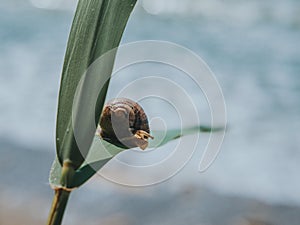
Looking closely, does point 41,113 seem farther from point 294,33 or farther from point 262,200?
point 294,33

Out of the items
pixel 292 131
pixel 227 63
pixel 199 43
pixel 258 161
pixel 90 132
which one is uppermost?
pixel 199 43

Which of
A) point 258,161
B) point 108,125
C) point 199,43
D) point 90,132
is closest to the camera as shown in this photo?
point 90,132

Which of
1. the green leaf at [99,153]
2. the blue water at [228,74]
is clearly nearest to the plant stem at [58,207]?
the green leaf at [99,153]

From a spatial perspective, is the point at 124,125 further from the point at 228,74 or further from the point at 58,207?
the point at 228,74

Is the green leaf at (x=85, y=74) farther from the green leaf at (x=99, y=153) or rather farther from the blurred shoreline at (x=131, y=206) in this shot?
the blurred shoreline at (x=131, y=206)

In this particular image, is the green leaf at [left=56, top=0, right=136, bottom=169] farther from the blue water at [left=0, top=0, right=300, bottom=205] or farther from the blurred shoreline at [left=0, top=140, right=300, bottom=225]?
the blue water at [left=0, top=0, right=300, bottom=205]

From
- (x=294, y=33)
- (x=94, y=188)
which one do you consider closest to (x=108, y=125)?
(x=94, y=188)

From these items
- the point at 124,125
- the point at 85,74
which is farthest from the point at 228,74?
the point at 85,74

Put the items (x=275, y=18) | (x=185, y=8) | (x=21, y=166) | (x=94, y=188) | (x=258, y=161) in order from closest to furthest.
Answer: (x=94, y=188) → (x=21, y=166) → (x=258, y=161) → (x=275, y=18) → (x=185, y=8)
